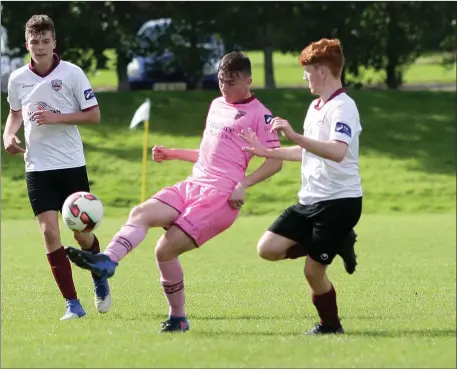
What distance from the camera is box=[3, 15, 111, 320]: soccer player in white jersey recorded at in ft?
30.1

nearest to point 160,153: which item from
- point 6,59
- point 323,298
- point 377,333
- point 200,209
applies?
point 200,209

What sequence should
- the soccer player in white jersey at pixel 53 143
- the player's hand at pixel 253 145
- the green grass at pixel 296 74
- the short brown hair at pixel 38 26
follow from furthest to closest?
1. the green grass at pixel 296 74
2. the soccer player in white jersey at pixel 53 143
3. the short brown hair at pixel 38 26
4. the player's hand at pixel 253 145

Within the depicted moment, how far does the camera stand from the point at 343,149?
745cm

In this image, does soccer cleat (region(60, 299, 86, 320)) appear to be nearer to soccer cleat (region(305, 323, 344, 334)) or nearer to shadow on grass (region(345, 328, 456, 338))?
soccer cleat (region(305, 323, 344, 334))

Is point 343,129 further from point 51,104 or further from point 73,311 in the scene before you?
point 73,311

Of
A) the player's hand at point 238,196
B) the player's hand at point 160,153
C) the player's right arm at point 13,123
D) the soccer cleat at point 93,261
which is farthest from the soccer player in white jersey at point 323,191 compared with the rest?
the player's right arm at point 13,123

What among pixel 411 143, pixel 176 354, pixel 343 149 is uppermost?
pixel 343 149

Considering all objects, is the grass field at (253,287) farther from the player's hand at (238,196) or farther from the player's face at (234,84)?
the player's face at (234,84)

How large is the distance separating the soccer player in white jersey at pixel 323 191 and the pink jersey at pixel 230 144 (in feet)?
1.13

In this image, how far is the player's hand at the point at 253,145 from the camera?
7.57 metres

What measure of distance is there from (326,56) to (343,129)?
557 mm

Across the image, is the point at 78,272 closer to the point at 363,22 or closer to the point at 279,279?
the point at 279,279

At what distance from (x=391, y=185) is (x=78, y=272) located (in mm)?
14639

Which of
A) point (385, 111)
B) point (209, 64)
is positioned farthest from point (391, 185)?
point (209, 64)
